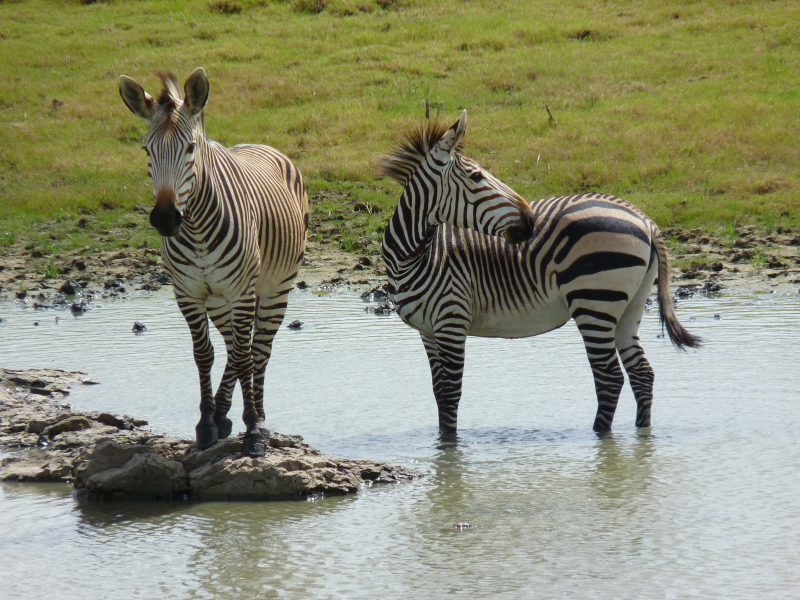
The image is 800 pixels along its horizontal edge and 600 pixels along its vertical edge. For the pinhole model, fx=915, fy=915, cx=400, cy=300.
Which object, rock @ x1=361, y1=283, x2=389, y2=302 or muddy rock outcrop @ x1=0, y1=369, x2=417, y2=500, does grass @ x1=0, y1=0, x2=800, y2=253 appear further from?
muddy rock outcrop @ x1=0, y1=369, x2=417, y2=500

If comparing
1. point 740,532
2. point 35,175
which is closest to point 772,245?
point 740,532

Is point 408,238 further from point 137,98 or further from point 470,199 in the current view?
point 137,98

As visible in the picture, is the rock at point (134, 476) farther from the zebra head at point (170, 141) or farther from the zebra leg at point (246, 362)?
the zebra head at point (170, 141)

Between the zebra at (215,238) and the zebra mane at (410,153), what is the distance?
79 centimetres

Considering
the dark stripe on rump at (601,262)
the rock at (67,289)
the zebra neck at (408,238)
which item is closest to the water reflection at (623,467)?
the dark stripe on rump at (601,262)

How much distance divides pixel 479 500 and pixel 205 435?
5.79ft

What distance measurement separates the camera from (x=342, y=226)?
14438 mm

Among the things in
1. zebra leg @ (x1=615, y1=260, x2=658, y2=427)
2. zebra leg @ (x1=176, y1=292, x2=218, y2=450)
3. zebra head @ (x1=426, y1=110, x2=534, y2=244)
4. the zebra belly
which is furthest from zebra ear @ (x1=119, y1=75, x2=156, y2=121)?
zebra leg @ (x1=615, y1=260, x2=658, y2=427)

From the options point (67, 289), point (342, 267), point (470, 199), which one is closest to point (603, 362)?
point (470, 199)

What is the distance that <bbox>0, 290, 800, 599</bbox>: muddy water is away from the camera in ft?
13.5

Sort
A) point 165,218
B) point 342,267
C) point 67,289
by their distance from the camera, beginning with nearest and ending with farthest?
point 165,218 → point 67,289 → point 342,267

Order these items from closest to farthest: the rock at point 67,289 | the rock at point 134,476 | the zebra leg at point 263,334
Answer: the rock at point 134,476
the zebra leg at point 263,334
the rock at point 67,289

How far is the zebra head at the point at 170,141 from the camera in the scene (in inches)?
183

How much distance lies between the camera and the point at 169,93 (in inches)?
195
